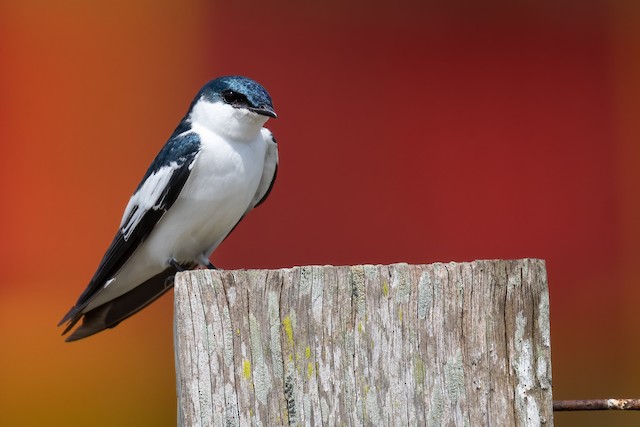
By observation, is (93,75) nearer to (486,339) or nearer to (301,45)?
(301,45)

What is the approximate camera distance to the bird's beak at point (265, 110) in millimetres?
2875

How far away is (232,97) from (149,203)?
1.30 feet

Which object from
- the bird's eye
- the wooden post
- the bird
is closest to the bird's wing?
the bird

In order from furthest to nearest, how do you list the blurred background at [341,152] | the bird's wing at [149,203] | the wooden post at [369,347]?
the blurred background at [341,152] < the bird's wing at [149,203] < the wooden post at [369,347]

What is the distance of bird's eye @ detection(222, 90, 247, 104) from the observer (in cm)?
297

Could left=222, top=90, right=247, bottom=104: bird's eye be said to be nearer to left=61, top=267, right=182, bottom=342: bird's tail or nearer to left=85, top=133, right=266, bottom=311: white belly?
left=85, top=133, right=266, bottom=311: white belly

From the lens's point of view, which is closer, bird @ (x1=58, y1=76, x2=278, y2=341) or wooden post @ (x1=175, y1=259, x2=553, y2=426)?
wooden post @ (x1=175, y1=259, x2=553, y2=426)

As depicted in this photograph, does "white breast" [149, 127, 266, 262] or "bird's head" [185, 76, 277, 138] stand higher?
"bird's head" [185, 76, 277, 138]

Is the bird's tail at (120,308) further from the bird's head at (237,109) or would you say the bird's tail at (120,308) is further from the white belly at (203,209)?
the bird's head at (237,109)

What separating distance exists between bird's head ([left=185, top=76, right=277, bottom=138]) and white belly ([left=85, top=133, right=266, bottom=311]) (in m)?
0.04

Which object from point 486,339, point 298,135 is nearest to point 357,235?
point 298,135

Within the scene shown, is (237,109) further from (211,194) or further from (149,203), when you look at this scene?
(149,203)

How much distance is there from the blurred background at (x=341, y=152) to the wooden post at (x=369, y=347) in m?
2.23

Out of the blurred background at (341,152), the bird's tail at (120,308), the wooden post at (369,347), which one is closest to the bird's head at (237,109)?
the bird's tail at (120,308)
